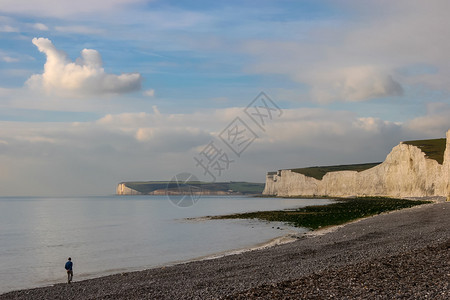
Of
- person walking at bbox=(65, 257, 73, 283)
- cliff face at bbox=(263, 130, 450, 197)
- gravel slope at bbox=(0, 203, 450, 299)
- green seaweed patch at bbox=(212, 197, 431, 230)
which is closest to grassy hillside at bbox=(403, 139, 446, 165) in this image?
cliff face at bbox=(263, 130, 450, 197)

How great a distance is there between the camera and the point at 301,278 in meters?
13.8

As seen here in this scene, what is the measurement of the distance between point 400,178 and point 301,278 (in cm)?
10357

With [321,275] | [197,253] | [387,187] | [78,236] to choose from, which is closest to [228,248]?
[197,253]

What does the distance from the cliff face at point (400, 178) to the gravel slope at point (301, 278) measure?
161 ft

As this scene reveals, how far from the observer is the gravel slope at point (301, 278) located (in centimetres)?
1119

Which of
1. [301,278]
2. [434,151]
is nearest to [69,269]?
[301,278]

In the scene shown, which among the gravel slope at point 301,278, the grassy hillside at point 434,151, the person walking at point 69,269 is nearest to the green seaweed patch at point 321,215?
the grassy hillside at point 434,151

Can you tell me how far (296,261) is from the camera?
19.3 m

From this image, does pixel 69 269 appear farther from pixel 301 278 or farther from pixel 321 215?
pixel 321 215

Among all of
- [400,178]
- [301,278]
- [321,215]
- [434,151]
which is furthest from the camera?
[400,178]

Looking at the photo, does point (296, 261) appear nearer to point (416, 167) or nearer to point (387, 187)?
point (416, 167)

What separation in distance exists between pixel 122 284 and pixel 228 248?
1517 centimetres

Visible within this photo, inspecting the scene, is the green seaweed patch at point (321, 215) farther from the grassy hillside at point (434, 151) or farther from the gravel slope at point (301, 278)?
the gravel slope at point (301, 278)

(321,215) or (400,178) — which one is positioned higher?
(400,178)
